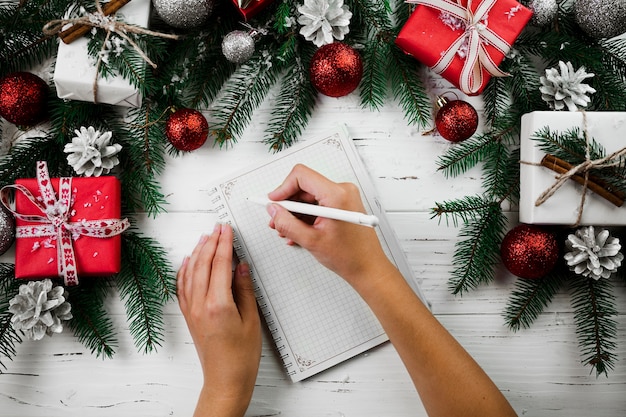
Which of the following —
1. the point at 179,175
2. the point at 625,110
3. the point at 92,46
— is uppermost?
the point at 625,110

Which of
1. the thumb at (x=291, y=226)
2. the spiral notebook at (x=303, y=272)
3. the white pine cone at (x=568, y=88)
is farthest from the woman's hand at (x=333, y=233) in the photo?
the white pine cone at (x=568, y=88)

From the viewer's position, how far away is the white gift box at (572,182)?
89 centimetres

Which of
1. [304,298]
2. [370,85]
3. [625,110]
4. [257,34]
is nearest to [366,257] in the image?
[304,298]

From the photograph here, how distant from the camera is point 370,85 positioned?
0.98 m

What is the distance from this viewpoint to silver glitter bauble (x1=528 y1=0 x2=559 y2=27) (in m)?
0.92

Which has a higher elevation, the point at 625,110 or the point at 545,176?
the point at 625,110

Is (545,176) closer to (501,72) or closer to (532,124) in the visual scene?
(532,124)

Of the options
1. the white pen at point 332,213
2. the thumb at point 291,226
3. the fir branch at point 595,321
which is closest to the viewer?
the white pen at point 332,213

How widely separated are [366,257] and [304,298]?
197 millimetres

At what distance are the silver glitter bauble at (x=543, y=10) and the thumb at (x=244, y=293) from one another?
29.5 inches

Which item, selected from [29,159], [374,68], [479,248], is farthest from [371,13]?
[29,159]

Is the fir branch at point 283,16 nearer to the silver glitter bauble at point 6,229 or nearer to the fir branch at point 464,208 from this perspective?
the fir branch at point 464,208

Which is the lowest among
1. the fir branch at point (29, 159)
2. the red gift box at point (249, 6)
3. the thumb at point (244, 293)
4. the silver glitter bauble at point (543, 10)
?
the thumb at point (244, 293)

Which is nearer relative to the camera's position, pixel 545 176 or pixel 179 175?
pixel 545 176
